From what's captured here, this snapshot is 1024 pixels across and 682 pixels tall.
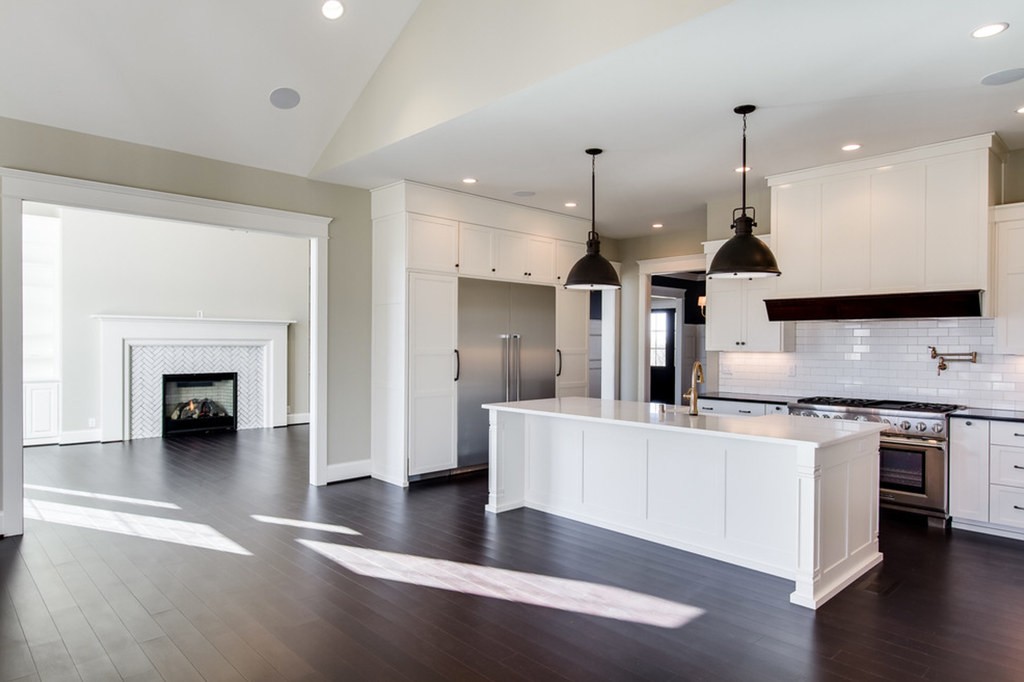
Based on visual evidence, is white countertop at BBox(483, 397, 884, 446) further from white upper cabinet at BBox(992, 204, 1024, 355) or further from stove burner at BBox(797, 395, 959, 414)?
white upper cabinet at BBox(992, 204, 1024, 355)

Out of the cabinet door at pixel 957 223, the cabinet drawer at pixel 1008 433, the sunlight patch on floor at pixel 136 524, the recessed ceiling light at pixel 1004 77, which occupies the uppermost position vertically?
the recessed ceiling light at pixel 1004 77

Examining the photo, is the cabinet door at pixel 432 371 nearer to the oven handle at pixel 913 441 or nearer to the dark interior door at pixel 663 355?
the oven handle at pixel 913 441

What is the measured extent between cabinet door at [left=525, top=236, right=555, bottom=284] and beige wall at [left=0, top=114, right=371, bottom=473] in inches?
67.0

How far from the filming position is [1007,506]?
13.6 ft

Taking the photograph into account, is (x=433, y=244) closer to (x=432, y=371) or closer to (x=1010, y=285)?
(x=432, y=371)

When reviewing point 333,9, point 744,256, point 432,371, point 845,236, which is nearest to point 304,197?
point 333,9

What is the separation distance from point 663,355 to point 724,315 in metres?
5.44

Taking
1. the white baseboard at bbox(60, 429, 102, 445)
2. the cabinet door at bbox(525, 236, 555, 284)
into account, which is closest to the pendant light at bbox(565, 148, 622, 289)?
the cabinet door at bbox(525, 236, 555, 284)

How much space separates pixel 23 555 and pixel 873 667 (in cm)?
461

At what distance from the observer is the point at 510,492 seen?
15.8ft

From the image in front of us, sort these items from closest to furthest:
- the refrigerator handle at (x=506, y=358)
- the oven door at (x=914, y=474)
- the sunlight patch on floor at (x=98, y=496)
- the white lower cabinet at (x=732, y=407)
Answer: the oven door at (x=914, y=474) → the sunlight patch on floor at (x=98, y=496) → the white lower cabinet at (x=732, y=407) → the refrigerator handle at (x=506, y=358)

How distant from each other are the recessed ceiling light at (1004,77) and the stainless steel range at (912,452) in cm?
219

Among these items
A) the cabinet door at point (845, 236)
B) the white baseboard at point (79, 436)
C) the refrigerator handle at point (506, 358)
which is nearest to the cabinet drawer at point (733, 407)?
the cabinet door at point (845, 236)

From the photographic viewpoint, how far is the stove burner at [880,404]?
15.0 ft
